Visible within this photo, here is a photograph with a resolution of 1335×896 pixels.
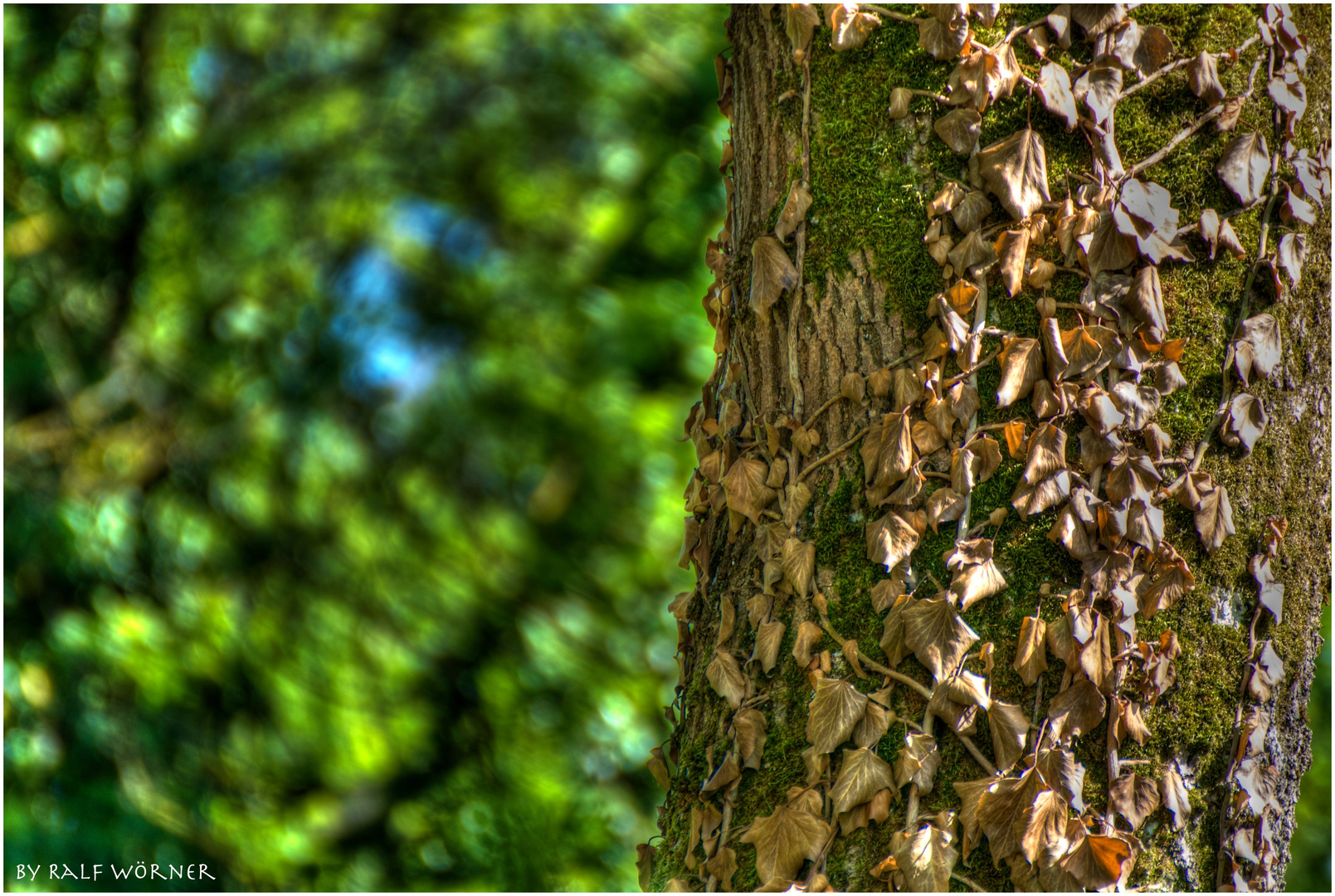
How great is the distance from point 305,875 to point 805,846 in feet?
7.47

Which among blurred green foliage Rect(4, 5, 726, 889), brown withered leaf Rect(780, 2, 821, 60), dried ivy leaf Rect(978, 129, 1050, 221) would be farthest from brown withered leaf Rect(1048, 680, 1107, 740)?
blurred green foliage Rect(4, 5, 726, 889)

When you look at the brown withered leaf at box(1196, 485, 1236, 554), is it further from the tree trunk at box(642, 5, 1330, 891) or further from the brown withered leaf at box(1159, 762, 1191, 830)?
the brown withered leaf at box(1159, 762, 1191, 830)

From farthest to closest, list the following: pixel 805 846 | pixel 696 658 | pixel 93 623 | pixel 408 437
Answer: pixel 408 437
pixel 93 623
pixel 696 658
pixel 805 846

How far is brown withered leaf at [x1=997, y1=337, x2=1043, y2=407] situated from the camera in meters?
0.85

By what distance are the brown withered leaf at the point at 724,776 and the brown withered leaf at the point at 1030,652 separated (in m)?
0.29

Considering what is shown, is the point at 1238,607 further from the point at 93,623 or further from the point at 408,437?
the point at 93,623

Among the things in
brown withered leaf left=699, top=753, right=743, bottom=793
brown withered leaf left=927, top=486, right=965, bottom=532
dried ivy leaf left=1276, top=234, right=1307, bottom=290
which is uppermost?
dried ivy leaf left=1276, top=234, right=1307, bottom=290

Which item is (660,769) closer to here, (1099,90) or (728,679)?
(728,679)

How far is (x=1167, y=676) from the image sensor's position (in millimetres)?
867

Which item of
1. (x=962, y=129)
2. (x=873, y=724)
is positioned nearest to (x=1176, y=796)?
(x=873, y=724)

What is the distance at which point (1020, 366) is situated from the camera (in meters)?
0.86

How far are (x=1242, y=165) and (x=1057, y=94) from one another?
21cm

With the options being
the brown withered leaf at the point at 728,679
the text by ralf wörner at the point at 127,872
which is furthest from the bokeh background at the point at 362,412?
the brown withered leaf at the point at 728,679

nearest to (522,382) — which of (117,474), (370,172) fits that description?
(370,172)
